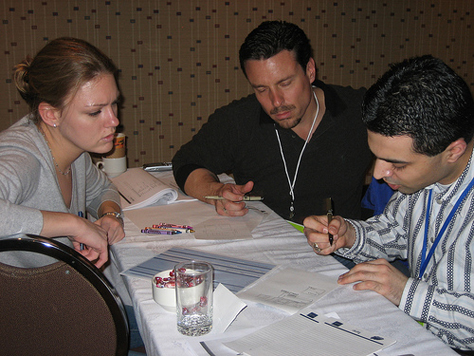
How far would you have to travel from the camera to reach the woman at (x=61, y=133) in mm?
1410

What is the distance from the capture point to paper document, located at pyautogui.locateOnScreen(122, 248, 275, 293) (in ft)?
4.20

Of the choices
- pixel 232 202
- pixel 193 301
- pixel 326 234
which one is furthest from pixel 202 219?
pixel 193 301

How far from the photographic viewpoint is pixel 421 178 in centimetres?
123

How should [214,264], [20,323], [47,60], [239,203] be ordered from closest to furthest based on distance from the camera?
[20,323] < [214,264] < [47,60] < [239,203]

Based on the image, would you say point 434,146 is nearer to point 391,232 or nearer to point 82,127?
point 391,232

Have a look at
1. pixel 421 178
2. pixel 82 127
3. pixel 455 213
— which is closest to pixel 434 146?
pixel 421 178

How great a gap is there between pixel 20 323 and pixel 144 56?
314 cm

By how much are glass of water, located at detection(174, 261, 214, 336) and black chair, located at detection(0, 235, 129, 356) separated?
16cm

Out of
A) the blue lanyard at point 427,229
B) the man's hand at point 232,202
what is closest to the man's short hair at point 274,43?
the man's hand at point 232,202

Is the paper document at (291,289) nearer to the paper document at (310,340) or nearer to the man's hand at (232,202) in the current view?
the paper document at (310,340)

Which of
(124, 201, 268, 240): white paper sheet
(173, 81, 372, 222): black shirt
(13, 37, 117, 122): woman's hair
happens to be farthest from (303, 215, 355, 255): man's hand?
(13, 37, 117, 122): woman's hair

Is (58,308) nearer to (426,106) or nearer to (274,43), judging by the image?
(426,106)

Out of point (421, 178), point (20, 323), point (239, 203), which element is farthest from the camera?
point (239, 203)

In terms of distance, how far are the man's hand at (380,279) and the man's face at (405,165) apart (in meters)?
0.23
